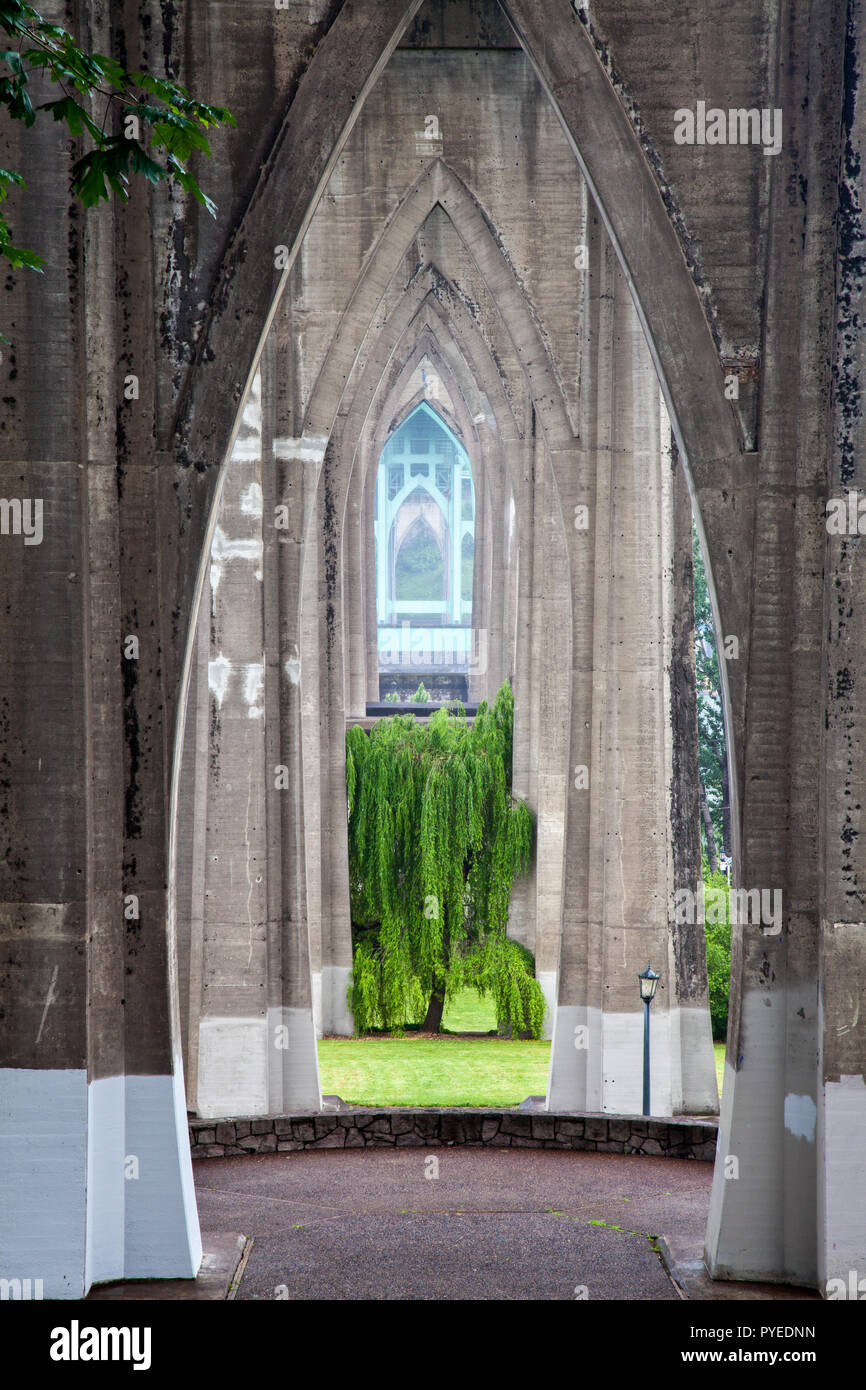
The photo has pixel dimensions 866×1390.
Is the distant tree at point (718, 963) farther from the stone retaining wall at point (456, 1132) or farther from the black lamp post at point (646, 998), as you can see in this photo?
the stone retaining wall at point (456, 1132)

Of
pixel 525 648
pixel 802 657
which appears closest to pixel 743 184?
pixel 802 657

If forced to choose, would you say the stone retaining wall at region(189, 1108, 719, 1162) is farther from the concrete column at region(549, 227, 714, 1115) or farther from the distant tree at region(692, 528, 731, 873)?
the distant tree at region(692, 528, 731, 873)

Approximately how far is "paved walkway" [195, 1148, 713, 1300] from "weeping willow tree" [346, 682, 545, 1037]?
10237 millimetres

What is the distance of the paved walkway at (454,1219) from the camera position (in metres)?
8.43

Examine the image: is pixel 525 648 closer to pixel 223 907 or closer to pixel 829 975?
pixel 223 907

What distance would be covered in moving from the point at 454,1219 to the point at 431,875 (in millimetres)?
12350

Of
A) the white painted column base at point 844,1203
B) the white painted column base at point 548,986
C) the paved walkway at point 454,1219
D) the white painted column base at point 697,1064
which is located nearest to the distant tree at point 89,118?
the white painted column base at point 844,1203

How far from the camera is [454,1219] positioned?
391 inches

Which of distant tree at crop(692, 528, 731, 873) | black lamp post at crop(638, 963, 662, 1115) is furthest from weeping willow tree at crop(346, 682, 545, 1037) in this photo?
distant tree at crop(692, 528, 731, 873)

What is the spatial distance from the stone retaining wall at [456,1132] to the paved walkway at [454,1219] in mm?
129

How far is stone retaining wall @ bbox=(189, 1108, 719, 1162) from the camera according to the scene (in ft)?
39.0

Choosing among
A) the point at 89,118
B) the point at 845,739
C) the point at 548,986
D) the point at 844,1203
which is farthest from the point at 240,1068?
the point at 89,118

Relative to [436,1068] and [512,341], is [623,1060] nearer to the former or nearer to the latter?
[436,1068]

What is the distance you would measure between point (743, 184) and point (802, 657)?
9.06ft
